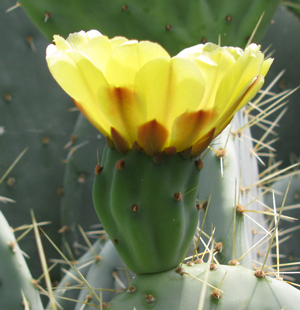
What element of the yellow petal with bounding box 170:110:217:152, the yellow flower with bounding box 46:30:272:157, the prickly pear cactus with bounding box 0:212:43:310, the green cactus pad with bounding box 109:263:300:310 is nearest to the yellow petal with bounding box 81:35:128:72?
the yellow flower with bounding box 46:30:272:157

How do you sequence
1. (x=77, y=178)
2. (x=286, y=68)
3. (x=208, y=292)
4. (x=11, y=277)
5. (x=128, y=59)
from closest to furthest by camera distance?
(x=128, y=59)
(x=208, y=292)
(x=11, y=277)
(x=77, y=178)
(x=286, y=68)

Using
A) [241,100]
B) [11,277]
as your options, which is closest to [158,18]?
[241,100]

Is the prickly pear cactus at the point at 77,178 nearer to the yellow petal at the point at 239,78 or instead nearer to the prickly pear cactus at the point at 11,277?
the prickly pear cactus at the point at 11,277

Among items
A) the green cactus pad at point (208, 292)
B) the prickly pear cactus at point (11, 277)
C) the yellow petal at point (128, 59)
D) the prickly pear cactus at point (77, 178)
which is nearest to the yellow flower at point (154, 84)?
the yellow petal at point (128, 59)

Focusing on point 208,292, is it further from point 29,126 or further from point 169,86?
point 29,126

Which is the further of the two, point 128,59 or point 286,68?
point 286,68

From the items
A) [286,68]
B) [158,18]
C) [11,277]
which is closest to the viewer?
[11,277]

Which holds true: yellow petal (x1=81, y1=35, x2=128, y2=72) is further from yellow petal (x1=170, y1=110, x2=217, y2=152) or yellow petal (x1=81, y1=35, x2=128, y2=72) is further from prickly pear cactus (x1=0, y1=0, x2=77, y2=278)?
prickly pear cactus (x1=0, y1=0, x2=77, y2=278)

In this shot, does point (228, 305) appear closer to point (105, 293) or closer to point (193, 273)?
point (193, 273)
